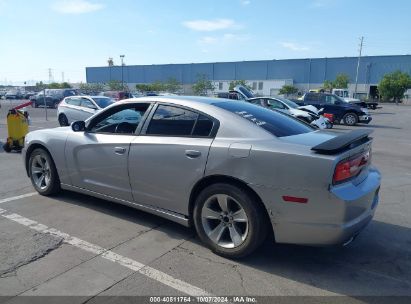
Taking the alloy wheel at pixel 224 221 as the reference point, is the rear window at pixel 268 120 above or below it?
above

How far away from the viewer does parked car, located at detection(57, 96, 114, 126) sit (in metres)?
15.6

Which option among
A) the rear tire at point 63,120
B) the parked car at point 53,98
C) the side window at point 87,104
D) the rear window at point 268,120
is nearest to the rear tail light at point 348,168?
the rear window at point 268,120

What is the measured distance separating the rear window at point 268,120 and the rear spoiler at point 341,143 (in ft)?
1.63

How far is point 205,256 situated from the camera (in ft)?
11.8

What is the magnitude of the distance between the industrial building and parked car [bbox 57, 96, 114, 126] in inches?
2456

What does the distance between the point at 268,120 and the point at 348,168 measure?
3.47ft

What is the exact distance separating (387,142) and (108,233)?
11.7 m

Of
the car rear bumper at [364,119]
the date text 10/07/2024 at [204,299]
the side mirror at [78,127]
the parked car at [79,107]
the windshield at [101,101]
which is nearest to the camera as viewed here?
the date text 10/07/2024 at [204,299]

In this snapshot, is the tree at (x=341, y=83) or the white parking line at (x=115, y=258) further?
the tree at (x=341, y=83)

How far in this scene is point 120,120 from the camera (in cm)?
451

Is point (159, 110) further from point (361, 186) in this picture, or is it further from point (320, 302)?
point (320, 302)

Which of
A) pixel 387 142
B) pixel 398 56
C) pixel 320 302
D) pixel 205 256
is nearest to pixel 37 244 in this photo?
pixel 205 256

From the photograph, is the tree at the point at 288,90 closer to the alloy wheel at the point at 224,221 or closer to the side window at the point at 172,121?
the side window at the point at 172,121

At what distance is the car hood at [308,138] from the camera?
3.36 m
